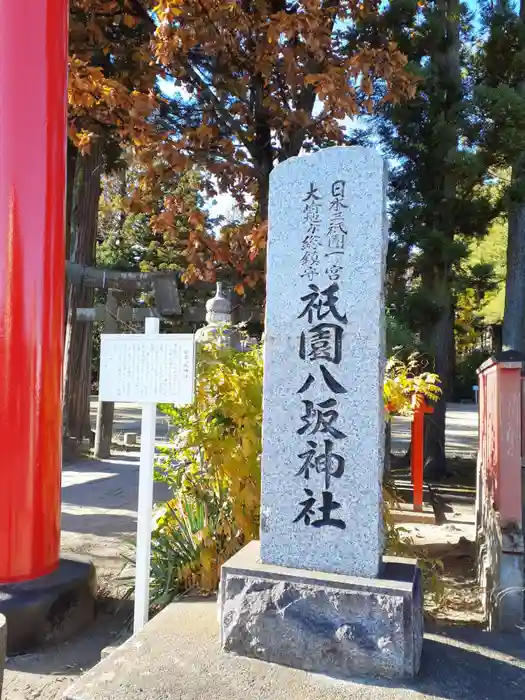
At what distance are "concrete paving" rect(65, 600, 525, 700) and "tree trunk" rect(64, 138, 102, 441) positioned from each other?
7.96 m

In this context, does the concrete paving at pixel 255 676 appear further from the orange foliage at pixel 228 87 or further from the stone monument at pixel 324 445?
the orange foliage at pixel 228 87

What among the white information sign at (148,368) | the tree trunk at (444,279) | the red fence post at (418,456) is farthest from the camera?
the tree trunk at (444,279)

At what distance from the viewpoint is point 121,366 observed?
315 centimetres

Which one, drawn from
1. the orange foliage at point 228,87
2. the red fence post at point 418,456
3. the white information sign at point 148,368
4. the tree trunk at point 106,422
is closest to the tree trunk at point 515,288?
the red fence post at point 418,456

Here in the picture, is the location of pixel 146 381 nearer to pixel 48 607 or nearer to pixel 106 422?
pixel 48 607

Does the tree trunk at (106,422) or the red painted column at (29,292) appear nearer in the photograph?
the red painted column at (29,292)

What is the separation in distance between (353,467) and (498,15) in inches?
322

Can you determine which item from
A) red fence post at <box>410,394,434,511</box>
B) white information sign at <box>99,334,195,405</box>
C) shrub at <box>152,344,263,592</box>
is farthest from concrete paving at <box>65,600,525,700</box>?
red fence post at <box>410,394,434,511</box>

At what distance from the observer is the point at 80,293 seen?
10.2 metres

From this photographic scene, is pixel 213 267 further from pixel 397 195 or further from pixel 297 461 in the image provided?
pixel 397 195

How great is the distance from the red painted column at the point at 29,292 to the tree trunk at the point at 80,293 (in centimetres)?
647

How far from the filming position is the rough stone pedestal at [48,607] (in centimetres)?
324

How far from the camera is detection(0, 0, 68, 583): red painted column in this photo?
3.52 metres

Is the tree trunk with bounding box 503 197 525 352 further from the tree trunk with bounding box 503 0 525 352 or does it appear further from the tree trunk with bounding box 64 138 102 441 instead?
the tree trunk with bounding box 64 138 102 441
